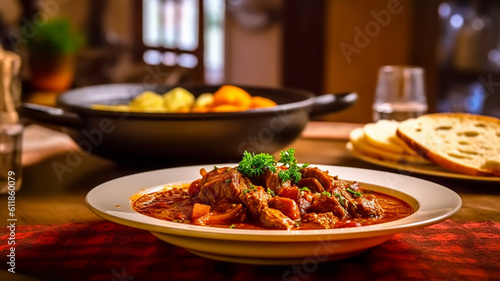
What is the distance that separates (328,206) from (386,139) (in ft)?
3.18

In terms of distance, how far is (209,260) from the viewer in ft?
4.28

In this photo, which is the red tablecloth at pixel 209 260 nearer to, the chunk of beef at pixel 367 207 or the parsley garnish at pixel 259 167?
the chunk of beef at pixel 367 207

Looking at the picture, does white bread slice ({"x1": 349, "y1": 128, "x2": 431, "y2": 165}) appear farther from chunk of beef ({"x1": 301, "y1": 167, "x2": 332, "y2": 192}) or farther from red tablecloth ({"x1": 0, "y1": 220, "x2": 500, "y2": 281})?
chunk of beef ({"x1": 301, "y1": 167, "x2": 332, "y2": 192})

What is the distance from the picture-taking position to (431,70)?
609 centimetres

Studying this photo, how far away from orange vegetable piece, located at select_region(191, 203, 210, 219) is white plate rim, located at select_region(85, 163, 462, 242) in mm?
130

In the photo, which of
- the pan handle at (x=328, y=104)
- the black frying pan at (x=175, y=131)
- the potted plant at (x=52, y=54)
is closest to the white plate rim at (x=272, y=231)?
the black frying pan at (x=175, y=131)

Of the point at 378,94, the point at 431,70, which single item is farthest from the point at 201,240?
the point at 431,70

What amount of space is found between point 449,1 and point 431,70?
658 millimetres

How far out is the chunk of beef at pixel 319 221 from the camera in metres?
1.29

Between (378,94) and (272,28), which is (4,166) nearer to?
(378,94)

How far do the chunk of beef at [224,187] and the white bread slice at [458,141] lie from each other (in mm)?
853

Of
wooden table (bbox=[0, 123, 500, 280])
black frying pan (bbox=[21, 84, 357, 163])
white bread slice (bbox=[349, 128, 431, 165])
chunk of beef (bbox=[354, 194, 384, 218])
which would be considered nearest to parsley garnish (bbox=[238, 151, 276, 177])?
chunk of beef (bbox=[354, 194, 384, 218])

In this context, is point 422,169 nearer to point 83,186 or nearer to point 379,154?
point 379,154

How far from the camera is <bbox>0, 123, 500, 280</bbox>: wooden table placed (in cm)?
170
